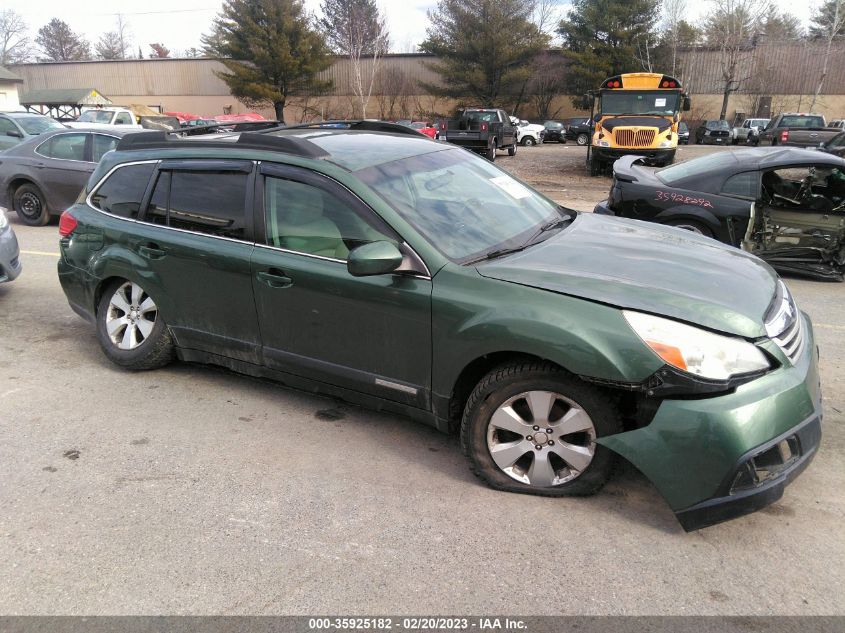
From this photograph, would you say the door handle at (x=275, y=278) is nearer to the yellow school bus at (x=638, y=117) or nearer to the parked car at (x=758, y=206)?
the parked car at (x=758, y=206)

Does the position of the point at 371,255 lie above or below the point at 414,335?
above

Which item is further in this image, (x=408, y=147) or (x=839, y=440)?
(x=408, y=147)

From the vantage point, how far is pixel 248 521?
3.00 meters

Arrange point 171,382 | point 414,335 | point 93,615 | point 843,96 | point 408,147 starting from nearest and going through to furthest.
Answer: point 93,615, point 414,335, point 408,147, point 171,382, point 843,96

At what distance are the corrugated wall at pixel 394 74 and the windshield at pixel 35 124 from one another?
37.0 metres

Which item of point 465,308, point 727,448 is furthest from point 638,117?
point 727,448

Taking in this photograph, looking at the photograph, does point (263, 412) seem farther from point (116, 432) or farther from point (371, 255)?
Answer: point (371, 255)

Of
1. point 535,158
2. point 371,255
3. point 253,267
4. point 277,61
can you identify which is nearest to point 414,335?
point 371,255

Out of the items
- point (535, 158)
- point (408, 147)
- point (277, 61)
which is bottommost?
point (535, 158)

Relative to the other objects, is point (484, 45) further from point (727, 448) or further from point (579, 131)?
point (727, 448)

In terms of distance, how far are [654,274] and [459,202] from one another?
121 centimetres

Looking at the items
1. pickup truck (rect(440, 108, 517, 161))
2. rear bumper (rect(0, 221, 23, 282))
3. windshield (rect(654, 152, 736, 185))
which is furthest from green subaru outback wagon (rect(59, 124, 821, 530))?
pickup truck (rect(440, 108, 517, 161))

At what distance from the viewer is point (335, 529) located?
2926 mm

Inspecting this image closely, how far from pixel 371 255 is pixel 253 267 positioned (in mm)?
970
